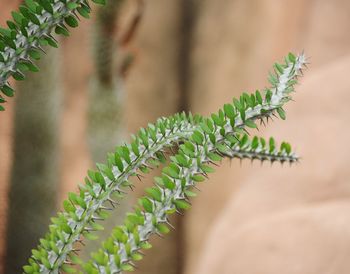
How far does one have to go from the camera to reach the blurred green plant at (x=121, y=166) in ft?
4.24

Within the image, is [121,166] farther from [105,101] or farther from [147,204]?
[105,101]

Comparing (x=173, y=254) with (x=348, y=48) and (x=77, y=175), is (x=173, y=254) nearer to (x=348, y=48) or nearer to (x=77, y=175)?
(x=77, y=175)

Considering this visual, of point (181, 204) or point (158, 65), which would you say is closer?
point (181, 204)

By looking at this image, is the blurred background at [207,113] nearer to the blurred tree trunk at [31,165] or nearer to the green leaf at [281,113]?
the blurred tree trunk at [31,165]

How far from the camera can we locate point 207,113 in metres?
5.94

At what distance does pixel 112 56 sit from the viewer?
159 inches

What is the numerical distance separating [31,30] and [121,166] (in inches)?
11.8

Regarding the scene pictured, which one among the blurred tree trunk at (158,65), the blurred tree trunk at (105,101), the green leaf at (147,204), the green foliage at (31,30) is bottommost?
the green leaf at (147,204)

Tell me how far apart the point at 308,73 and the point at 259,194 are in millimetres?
1036

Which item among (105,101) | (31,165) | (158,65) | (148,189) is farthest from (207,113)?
(148,189)

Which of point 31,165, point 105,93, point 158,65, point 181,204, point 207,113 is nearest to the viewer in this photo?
point 181,204

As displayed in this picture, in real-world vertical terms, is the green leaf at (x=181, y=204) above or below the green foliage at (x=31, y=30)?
below

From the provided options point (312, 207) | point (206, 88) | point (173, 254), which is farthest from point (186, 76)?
point (312, 207)

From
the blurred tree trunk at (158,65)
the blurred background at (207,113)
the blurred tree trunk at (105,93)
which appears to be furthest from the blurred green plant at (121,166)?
the blurred tree trunk at (158,65)
